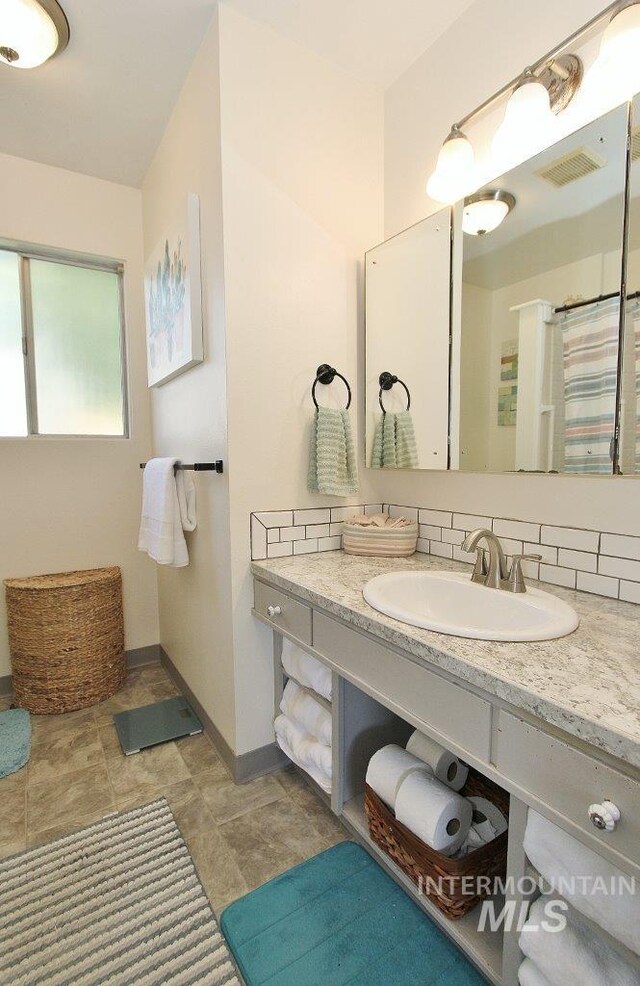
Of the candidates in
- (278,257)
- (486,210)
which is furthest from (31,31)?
(486,210)

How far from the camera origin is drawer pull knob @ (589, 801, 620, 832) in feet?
1.97

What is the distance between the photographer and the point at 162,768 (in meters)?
1.68

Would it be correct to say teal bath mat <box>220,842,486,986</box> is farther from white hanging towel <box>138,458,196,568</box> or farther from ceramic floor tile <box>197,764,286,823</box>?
white hanging towel <box>138,458,196,568</box>

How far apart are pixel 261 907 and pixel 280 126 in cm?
231

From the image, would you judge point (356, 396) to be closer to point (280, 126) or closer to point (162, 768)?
point (280, 126)

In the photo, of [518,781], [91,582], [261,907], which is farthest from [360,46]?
[261,907]

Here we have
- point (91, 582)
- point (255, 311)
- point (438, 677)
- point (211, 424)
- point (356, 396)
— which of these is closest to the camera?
point (438, 677)

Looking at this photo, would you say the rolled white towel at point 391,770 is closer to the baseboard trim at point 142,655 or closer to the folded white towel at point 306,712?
the folded white towel at point 306,712

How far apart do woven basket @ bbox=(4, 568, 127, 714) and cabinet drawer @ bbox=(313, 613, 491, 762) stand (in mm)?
1435

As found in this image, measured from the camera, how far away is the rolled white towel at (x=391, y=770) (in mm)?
1114

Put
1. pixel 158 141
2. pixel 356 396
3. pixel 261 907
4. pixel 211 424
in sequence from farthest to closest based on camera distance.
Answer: pixel 158 141
pixel 356 396
pixel 211 424
pixel 261 907

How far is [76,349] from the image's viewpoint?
7.70 ft

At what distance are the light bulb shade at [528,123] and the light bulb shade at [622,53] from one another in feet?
0.44

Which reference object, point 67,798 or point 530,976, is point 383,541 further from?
point 67,798
